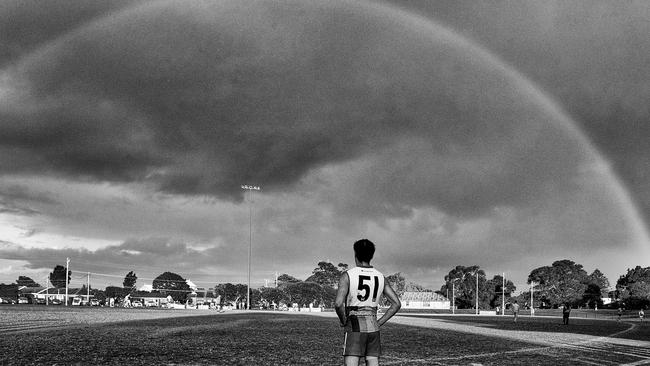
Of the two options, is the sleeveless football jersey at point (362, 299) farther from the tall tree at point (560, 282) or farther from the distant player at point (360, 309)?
the tall tree at point (560, 282)

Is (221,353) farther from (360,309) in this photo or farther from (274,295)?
(274,295)

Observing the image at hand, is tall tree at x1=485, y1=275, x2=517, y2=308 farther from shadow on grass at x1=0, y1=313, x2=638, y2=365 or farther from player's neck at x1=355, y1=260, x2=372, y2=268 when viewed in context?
player's neck at x1=355, y1=260, x2=372, y2=268

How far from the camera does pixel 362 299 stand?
336 inches

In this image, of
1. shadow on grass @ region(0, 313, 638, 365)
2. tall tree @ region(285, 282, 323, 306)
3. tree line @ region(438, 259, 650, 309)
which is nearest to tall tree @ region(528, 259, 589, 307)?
tree line @ region(438, 259, 650, 309)

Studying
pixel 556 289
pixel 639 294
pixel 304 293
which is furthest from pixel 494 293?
pixel 304 293

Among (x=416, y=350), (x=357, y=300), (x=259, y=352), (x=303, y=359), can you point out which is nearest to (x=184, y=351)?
(x=259, y=352)

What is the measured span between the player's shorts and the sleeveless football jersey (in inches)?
2.7

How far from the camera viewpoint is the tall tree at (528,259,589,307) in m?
180

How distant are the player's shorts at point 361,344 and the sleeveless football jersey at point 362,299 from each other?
67 mm

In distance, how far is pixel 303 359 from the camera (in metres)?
17.3

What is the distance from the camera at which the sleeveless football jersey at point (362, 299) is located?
8.51m

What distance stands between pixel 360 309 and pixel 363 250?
81 centimetres

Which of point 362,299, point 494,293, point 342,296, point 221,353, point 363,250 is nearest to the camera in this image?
point 342,296

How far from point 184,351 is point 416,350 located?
8038 mm
